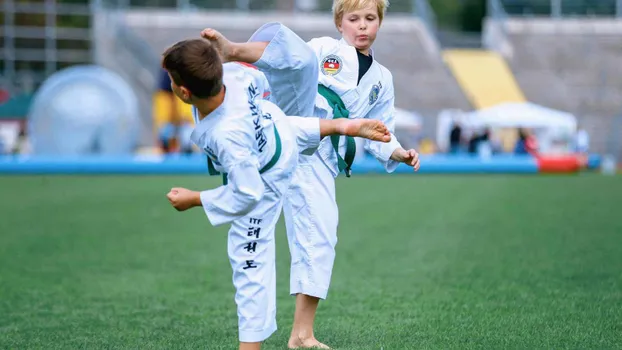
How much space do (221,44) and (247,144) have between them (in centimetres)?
53

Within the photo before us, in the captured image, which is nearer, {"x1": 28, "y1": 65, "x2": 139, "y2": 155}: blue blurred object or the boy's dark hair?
the boy's dark hair

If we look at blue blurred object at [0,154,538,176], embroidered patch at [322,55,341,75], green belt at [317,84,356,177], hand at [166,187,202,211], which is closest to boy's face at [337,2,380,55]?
embroidered patch at [322,55,341,75]

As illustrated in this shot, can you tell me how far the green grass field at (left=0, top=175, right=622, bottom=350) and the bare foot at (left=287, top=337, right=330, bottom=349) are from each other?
0.48 ft

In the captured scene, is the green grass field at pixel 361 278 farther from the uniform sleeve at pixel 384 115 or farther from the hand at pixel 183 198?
the hand at pixel 183 198

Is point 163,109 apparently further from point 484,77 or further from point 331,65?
point 331,65

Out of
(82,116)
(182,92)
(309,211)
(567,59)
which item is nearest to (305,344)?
(309,211)

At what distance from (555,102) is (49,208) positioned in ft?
84.3

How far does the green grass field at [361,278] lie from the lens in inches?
209

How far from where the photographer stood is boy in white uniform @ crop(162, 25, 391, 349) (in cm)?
411

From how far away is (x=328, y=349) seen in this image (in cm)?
486

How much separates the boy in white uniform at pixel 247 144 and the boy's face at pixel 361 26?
0.60 meters

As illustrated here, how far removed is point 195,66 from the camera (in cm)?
404

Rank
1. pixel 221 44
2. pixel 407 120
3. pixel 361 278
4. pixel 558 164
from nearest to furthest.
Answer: pixel 221 44 < pixel 361 278 < pixel 558 164 < pixel 407 120

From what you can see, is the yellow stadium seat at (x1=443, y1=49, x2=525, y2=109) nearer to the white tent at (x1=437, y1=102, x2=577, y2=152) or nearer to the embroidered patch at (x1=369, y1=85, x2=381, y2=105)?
the white tent at (x1=437, y1=102, x2=577, y2=152)
